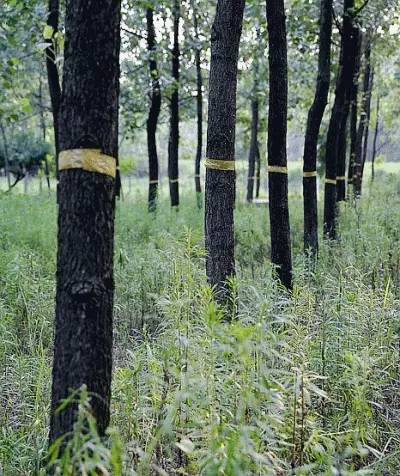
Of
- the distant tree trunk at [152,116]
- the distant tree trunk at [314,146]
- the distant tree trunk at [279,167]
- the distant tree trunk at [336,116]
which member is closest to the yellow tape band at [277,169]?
the distant tree trunk at [279,167]

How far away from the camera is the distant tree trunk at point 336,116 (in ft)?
31.1

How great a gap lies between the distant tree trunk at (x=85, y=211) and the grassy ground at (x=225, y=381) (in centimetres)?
34

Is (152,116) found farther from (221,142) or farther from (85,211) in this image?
(85,211)

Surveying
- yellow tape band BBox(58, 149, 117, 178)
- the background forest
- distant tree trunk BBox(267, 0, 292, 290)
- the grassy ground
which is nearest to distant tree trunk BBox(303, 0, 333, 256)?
the background forest

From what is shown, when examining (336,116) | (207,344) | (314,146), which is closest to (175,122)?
(336,116)

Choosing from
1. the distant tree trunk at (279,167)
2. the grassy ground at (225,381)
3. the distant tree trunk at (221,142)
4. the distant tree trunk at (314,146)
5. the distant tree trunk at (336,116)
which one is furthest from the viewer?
the distant tree trunk at (336,116)

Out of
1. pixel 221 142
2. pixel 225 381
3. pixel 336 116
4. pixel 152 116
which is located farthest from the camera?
pixel 152 116

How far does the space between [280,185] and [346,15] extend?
14.7 feet

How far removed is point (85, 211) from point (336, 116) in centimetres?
827

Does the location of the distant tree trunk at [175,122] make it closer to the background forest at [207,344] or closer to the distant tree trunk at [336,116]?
the background forest at [207,344]

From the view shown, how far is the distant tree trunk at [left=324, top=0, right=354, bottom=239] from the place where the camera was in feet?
31.1

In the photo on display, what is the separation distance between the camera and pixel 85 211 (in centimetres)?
245

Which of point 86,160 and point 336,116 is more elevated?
point 336,116

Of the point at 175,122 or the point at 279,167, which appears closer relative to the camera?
the point at 279,167
